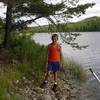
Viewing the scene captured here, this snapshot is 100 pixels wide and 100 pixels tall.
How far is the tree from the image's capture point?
17078 millimetres

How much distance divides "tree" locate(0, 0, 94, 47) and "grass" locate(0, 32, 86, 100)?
2.72 feet

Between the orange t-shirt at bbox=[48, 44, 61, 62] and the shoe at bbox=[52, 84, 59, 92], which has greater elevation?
the orange t-shirt at bbox=[48, 44, 61, 62]

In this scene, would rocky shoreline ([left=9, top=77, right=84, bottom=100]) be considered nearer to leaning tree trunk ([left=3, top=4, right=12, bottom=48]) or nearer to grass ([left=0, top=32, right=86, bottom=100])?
grass ([left=0, top=32, right=86, bottom=100])

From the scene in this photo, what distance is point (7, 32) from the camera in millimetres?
17781

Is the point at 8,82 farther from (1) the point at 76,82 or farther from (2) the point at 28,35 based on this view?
(2) the point at 28,35

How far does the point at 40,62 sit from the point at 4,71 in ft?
9.33

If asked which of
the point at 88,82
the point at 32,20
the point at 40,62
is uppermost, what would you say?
the point at 32,20

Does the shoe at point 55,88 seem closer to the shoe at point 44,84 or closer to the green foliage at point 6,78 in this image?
the shoe at point 44,84

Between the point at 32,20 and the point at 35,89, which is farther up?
the point at 32,20

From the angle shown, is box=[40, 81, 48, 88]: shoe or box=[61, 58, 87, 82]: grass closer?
box=[40, 81, 48, 88]: shoe

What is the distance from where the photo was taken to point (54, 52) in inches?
527

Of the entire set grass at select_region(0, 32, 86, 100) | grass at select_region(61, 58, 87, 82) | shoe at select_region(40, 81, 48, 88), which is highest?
grass at select_region(0, 32, 86, 100)

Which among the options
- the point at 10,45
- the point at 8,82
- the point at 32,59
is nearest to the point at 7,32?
the point at 10,45

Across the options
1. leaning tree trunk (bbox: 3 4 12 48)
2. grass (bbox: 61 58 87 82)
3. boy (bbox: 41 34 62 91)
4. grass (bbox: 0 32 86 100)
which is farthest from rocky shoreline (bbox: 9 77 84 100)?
leaning tree trunk (bbox: 3 4 12 48)
